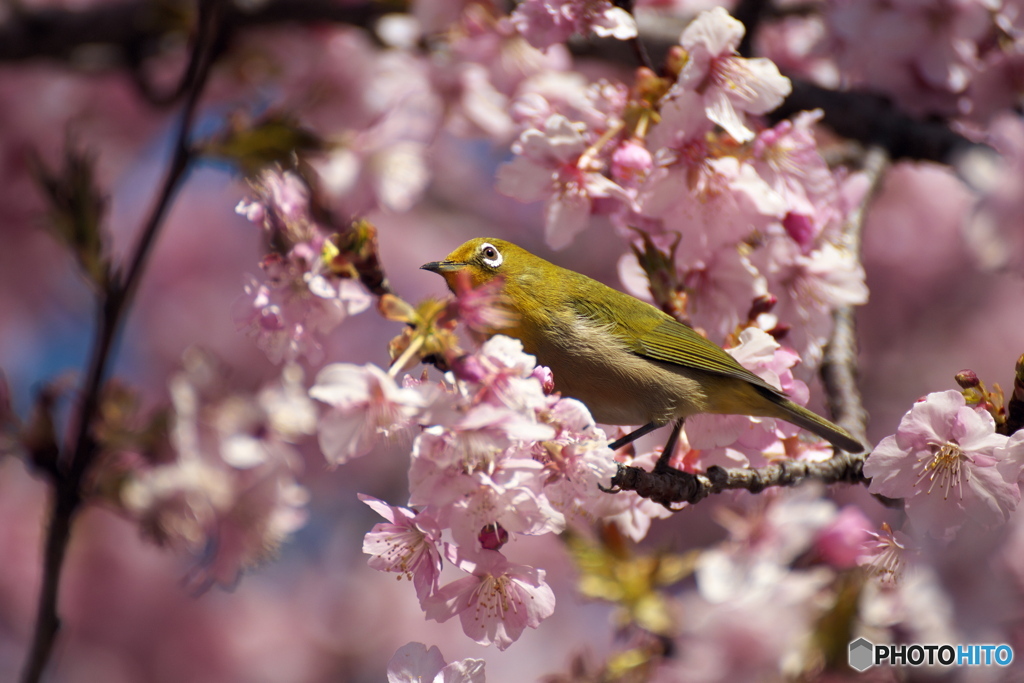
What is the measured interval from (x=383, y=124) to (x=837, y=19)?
2185 millimetres

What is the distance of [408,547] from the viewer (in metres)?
1.91

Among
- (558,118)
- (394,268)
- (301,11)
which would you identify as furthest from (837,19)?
(394,268)

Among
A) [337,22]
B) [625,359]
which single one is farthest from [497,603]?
[337,22]

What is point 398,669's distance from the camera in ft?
6.47

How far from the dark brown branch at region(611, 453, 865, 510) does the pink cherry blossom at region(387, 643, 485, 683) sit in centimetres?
58

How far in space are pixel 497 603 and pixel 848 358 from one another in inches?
70.0

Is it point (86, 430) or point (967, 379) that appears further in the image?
point (86, 430)

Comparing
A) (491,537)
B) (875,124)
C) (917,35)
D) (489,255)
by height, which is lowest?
(491,537)

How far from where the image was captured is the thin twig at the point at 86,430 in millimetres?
2340

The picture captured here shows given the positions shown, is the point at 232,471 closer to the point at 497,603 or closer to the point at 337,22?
the point at 497,603

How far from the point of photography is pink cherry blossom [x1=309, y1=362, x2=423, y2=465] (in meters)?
1.57

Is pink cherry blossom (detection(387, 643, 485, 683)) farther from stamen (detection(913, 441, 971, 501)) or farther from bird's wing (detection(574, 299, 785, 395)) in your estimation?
stamen (detection(913, 441, 971, 501))

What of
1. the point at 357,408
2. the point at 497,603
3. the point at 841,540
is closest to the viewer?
the point at 357,408

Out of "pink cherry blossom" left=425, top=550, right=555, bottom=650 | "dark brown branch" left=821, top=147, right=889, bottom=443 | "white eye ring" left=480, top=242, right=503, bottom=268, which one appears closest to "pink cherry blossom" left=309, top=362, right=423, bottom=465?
"pink cherry blossom" left=425, top=550, right=555, bottom=650
